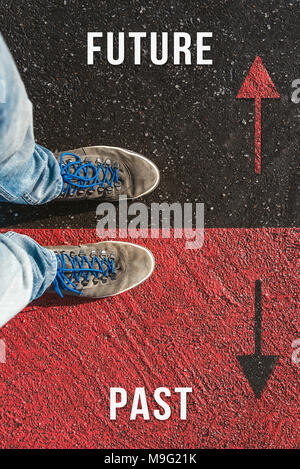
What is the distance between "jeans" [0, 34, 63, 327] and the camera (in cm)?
129

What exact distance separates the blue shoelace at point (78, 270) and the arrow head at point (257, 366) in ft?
2.89

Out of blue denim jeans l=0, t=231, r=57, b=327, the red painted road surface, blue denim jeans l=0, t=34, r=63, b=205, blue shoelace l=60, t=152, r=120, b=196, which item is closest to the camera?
blue denim jeans l=0, t=34, r=63, b=205

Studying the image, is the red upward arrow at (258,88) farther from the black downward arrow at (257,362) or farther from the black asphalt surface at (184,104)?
the black downward arrow at (257,362)

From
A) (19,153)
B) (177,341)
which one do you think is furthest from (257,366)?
(19,153)

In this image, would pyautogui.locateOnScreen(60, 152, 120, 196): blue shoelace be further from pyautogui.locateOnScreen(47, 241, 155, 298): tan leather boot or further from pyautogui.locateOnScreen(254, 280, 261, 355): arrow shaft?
pyautogui.locateOnScreen(254, 280, 261, 355): arrow shaft

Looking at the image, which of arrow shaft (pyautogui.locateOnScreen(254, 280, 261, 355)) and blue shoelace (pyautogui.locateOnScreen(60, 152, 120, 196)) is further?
arrow shaft (pyautogui.locateOnScreen(254, 280, 261, 355))

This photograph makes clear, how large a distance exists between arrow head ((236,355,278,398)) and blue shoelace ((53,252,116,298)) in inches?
34.6

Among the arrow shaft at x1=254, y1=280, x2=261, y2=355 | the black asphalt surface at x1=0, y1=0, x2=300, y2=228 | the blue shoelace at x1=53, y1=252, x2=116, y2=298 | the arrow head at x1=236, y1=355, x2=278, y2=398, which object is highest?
the black asphalt surface at x1=0, y1=0, x2=300, y2=228

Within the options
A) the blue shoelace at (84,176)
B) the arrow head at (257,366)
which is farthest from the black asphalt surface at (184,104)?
the arrow head at (257,366)

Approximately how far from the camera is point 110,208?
7.04 feet

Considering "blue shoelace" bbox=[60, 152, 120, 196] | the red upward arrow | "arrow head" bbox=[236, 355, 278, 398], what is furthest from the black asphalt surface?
"arrow head" bbox=[236, 355, 278, 398]

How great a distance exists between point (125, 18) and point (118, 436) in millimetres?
2349

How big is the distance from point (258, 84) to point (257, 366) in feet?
5.11

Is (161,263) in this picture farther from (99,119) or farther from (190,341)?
(99,119)
